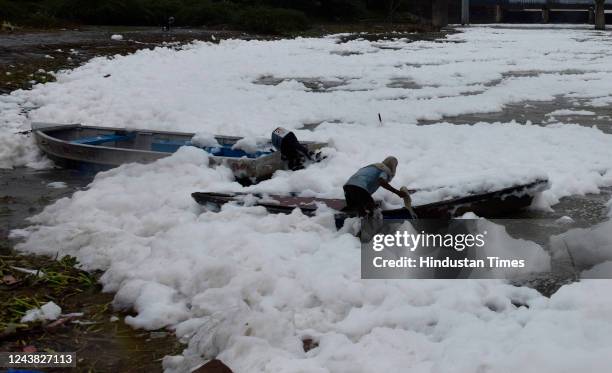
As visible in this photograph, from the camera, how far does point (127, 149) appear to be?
9.58 metres

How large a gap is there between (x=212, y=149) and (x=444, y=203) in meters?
4.35

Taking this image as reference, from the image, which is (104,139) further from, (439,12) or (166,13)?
(439,12)

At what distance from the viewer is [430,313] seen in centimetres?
509

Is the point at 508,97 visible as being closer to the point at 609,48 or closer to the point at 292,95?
the point at 292,95

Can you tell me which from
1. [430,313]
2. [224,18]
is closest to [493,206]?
[430,313]

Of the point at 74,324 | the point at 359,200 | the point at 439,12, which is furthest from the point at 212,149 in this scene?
the point at 439,12

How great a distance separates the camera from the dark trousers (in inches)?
256

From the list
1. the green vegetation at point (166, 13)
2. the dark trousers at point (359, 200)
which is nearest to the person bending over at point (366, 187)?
the dark trousers at point (359, 200)

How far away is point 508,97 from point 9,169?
11930mm

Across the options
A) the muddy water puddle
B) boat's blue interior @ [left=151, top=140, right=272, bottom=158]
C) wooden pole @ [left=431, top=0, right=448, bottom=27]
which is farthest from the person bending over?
wooden pole @ [left=431, top=0, right=448, bottom=27]

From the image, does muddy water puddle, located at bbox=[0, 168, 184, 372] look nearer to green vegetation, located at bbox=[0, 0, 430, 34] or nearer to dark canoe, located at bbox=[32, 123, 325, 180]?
dark canoe, located at bbox=[32, 123, 325, 180]
